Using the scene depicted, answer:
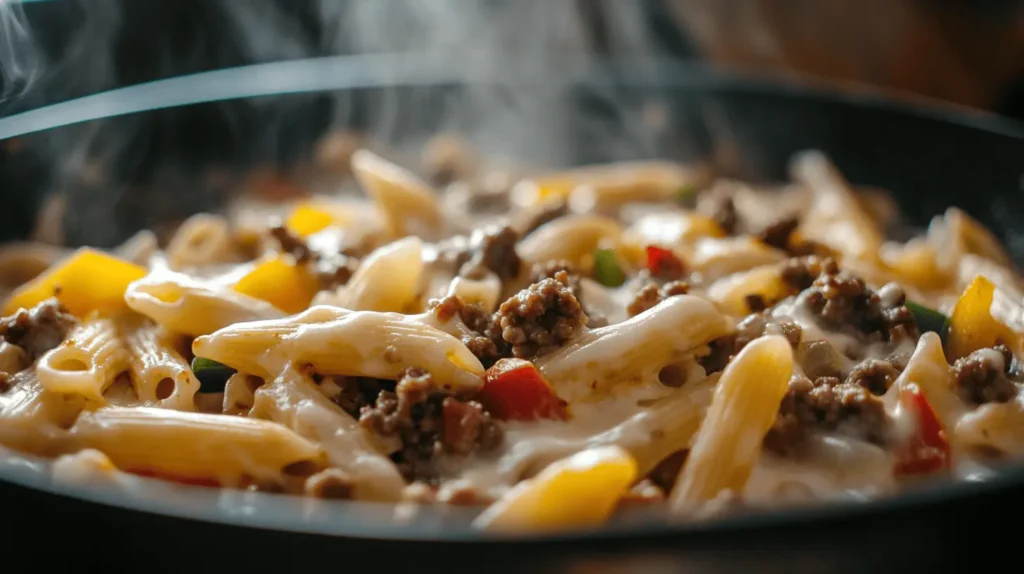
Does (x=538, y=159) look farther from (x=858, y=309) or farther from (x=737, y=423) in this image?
(x=737, y=423)

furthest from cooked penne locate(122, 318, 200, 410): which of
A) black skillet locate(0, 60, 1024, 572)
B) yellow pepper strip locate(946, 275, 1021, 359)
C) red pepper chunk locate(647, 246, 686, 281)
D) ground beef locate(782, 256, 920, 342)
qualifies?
yellow pepper strip locate(946, 275, 1021, 359)

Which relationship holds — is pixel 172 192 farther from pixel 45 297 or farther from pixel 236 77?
pixel 45 297

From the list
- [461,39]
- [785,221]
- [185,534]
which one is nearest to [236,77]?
[461,39]

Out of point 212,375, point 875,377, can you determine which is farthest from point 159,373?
point 875,377

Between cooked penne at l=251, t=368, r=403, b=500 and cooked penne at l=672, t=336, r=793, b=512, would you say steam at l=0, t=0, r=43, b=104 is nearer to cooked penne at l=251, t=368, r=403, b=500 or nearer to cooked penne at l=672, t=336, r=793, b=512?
cooked penne at l=251, t=368, r=403, b=500

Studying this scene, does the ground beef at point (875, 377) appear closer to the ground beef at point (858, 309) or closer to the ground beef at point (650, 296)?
the ground beef at point (858, 309)

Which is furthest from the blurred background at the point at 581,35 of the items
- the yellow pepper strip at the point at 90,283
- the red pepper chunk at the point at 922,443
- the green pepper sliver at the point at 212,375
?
the red pepper chunk at the point at 922,443

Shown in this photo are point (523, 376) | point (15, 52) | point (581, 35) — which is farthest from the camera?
point (581, 35)
